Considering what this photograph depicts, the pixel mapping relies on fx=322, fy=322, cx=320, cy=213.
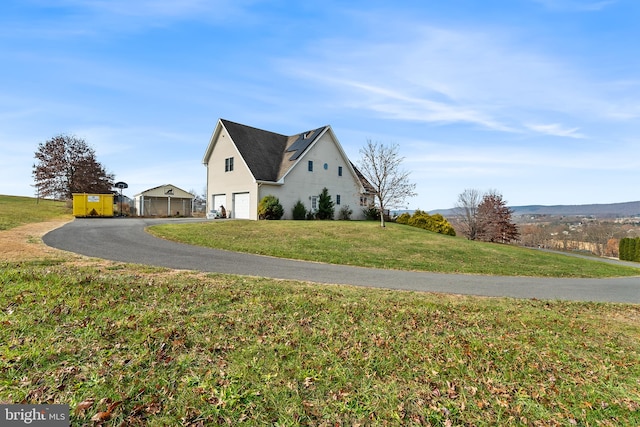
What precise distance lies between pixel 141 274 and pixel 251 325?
13.8ft

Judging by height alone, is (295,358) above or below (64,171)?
below

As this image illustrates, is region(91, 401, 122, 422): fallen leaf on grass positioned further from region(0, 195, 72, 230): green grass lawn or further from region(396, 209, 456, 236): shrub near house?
region(396, 209, 456, 236): shrub near house

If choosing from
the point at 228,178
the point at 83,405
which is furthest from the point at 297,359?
the point at 228,178

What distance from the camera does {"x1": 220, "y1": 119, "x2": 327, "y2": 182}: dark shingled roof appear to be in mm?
26062

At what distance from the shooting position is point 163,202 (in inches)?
1414

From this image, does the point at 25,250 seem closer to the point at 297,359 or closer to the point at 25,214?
the point at 297,359

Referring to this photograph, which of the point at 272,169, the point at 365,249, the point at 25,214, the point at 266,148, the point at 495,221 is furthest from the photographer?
the point at 495,221

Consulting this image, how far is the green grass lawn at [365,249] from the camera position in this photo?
13.1 meters

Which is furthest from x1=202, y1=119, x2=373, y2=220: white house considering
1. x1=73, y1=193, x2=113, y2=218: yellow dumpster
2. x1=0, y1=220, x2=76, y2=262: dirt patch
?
x1=0, y1=220, x2=76, y2=262: dirt patch

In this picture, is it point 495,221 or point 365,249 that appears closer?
point 365,249

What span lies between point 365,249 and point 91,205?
24233 mm

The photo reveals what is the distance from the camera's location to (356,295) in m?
6.96

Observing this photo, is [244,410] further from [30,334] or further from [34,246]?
[34,246]

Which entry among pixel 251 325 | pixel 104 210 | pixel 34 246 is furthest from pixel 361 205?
pixel 251 325
